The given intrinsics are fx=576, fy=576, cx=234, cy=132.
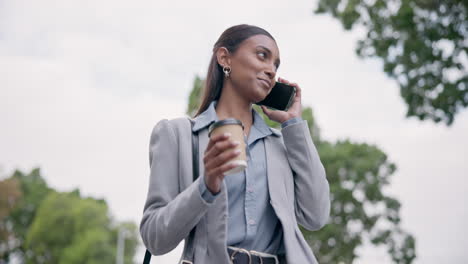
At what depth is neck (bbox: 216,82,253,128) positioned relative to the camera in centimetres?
331

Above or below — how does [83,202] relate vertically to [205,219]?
below

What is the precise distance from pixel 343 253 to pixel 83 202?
1395 inches

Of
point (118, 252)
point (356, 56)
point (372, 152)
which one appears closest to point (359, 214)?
point (372, 152)

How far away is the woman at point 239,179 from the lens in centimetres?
265

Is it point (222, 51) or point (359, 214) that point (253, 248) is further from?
point (359, 214)

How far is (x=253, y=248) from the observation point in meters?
2.85

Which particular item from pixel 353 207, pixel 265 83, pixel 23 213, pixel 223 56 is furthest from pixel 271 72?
pixel 23 213

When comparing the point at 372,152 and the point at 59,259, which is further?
the point at 59,259

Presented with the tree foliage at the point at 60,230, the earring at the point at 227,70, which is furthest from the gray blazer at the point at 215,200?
the tree foliage at the point at 60,230

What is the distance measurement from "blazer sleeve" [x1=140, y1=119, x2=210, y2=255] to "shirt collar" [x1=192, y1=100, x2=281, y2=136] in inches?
6.5

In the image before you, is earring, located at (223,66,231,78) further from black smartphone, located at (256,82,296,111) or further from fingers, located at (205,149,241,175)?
fingers, located at (205,149,241,175)

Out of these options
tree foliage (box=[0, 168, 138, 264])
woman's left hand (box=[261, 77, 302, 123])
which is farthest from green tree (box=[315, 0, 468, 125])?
tree foliage (box=[0, 168, 138, 264])

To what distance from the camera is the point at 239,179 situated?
2.97m

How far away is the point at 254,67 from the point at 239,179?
0.65 metres
